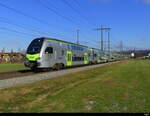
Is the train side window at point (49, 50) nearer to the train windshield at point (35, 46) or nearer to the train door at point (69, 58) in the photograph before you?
the train windshield at point (35, 46)

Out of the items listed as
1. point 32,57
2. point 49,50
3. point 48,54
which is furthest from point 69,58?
point 32,57

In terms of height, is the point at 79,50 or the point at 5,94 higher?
the point at 79,50

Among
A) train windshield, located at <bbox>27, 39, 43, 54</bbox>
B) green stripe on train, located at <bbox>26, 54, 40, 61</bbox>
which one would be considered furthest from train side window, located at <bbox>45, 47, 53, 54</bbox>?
green stripe on train, located at <bbox>26, 54, 40, 61</bbox>

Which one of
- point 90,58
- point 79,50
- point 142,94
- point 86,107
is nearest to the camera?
point 86,107

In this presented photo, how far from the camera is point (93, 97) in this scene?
344 inches

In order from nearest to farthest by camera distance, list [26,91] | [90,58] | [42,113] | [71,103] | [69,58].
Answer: [42,113], [71,103], [26,91], [69,58], [90,58]

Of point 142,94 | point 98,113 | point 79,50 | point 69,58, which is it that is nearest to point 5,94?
point 98,113

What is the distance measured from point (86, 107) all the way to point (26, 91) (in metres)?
4.21

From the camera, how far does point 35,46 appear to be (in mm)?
23062

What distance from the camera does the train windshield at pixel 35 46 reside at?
74.2ft

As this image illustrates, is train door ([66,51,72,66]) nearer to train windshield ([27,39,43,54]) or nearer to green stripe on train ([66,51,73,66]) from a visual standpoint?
green stripe on train ([66,51,73,66])

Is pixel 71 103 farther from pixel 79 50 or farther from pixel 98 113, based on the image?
pixel 79 50

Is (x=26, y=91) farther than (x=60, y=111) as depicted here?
Yes

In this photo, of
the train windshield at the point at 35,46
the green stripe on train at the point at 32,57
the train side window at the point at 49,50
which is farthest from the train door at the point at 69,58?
the green stripe on train at the point at 32,57
